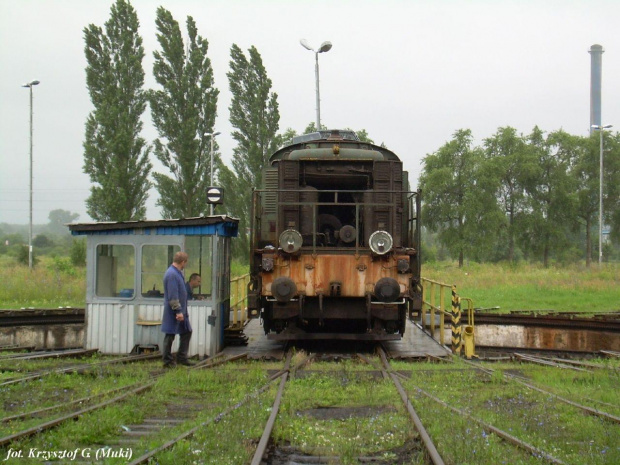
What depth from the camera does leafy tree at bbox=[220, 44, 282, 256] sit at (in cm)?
3853

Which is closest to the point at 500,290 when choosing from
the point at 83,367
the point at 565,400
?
the point at 565,400

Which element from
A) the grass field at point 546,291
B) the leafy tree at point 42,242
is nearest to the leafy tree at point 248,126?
the grass field at point 546,291

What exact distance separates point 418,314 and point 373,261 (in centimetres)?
162

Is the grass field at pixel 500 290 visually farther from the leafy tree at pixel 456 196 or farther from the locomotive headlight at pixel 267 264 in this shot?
the leafy tree at pixel 456 196

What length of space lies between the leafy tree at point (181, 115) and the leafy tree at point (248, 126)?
6.64 ft

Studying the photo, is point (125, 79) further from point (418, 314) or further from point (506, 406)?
point (506, 406)

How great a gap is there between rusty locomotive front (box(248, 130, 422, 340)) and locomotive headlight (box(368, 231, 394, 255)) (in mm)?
16

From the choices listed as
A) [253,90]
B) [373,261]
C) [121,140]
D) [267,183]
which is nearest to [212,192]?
[267,183]

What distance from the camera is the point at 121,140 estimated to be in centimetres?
3462

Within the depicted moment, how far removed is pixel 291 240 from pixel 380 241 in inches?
57.8

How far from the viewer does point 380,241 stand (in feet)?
35.5

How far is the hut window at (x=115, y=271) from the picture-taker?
11492 mm

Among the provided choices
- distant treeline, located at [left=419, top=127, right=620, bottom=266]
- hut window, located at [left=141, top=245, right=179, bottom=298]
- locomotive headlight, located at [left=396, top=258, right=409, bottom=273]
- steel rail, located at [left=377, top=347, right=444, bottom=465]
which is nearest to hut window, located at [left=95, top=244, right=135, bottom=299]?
hut window, located at [left=141, top=245, right=179, bottom=298]

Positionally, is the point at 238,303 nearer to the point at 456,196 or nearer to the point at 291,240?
the point at 291,240
